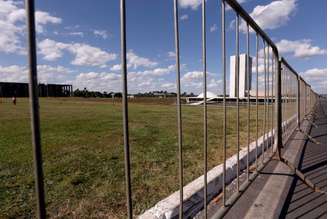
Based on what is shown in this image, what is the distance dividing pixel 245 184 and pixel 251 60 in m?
1.63

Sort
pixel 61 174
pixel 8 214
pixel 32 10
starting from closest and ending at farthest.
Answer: pixel 32 10 < pixel 8 214 < pixel 61 174

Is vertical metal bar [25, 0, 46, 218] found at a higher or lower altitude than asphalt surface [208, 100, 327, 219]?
higher

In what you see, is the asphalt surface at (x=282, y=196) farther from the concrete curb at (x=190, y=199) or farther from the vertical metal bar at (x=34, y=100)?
the vertical metal bar at (x=34, y=100)

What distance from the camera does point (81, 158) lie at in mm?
4379

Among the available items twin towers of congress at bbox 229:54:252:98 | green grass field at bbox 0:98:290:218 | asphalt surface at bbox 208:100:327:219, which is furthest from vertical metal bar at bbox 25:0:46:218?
twin towers of congress at bbox 229:54:252:98

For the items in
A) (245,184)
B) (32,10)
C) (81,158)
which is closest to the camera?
(32,10)

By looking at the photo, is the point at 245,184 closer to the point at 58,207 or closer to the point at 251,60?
the point at 251,60

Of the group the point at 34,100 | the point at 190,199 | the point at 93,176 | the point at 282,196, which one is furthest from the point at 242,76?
the point at 34,100

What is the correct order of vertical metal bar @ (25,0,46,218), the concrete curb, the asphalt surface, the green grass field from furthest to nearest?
the green grass field → the asphalt surface → the concrete curb → vertical metal bar @ (25,0,46,218)

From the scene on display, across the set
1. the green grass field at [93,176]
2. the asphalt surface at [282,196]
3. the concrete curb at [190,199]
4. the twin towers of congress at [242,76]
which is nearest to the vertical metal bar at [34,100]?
the green grass field at [93,176]

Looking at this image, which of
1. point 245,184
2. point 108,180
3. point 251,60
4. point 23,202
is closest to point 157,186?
point 108,180

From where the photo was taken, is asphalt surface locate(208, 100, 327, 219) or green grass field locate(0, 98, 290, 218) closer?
asphalt surface locate(208, 100, 327, 219)

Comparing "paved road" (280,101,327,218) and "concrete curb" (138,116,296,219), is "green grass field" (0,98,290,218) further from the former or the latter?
"paved road" (280,101,327,218)

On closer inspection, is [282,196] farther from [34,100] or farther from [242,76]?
[34,100]
